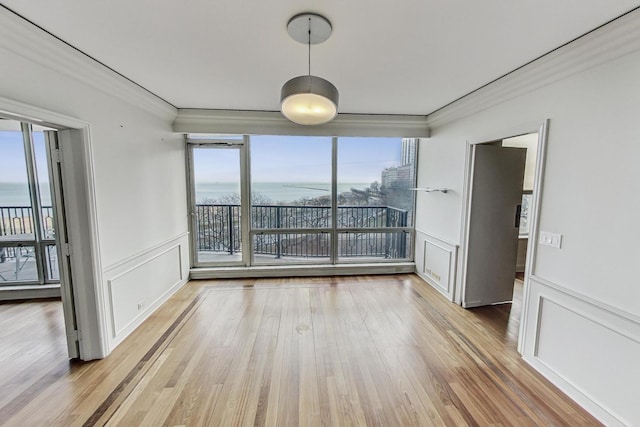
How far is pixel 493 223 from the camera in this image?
3.19 m

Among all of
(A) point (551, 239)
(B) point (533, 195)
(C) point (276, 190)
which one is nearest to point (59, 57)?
(C) point (276, 190)

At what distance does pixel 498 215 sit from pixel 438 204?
799 mm

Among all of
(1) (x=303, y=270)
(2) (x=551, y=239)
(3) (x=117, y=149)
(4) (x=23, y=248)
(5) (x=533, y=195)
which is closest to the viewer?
(2) (x=551, y=239)

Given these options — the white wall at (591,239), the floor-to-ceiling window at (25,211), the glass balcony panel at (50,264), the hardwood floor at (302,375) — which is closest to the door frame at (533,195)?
the white wall at (591,239)

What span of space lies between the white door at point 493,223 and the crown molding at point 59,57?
378 centimetres

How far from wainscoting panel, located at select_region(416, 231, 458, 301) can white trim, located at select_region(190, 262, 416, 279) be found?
1.05ft

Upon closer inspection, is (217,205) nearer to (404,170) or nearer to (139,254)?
(139,254)

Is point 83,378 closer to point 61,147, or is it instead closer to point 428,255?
point 61,147

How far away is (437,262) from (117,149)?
13.6 ft

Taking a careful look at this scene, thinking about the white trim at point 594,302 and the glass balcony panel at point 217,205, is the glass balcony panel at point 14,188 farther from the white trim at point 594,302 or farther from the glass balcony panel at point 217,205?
the white trim at point 594,302

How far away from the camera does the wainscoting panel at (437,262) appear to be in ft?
11.3

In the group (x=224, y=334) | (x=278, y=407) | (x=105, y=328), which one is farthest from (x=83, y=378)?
(x=278, y=407)

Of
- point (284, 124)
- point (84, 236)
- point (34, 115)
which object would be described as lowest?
point (84, 236)

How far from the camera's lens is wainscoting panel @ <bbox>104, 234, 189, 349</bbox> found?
244cm
